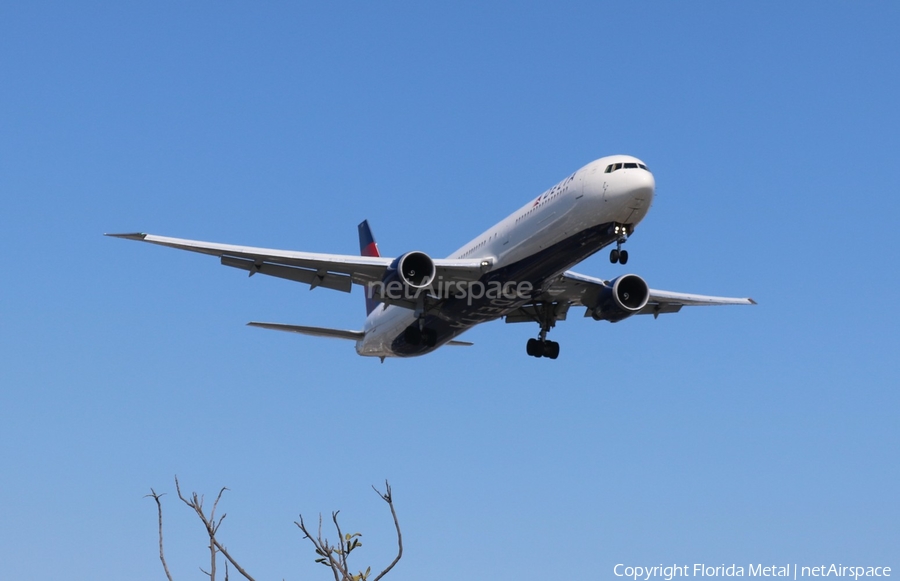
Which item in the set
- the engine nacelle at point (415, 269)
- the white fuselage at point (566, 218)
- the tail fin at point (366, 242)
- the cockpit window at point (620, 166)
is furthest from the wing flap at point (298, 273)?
the tail fin at point (366, 242)

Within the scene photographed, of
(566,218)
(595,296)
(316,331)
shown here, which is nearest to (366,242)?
(316,331)

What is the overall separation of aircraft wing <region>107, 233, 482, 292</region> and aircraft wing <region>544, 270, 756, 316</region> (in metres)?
3.94

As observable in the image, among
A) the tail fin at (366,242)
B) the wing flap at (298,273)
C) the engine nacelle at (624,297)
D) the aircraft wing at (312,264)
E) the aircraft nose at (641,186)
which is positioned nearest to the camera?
the aircraft nose at (641,186)

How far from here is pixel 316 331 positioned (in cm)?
3878

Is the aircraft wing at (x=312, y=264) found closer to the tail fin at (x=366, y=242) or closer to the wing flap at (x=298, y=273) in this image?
the wing flap at (x=298, y=273)

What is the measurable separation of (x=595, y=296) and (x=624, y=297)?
1366mm

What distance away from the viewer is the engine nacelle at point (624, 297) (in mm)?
34406

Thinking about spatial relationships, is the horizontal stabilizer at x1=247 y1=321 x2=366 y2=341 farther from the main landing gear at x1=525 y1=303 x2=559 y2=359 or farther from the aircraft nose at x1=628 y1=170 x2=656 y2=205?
the aircraft nose at x1=628 y1=170 x2=656 y2=205

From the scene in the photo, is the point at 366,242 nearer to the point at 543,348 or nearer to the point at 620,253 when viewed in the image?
the point at 543,348

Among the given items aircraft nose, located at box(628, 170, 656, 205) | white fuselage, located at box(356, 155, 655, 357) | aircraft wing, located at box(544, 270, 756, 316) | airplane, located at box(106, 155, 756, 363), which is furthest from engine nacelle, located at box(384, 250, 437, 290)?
aircraft nose, located at box(628, 170, 656, 205)

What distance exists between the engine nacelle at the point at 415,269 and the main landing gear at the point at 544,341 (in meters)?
6.83

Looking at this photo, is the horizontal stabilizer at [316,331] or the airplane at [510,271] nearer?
the airplane at [510,271]

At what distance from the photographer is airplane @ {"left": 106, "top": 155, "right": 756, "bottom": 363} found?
A: 2914 cm

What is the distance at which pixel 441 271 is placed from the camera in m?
32.3
